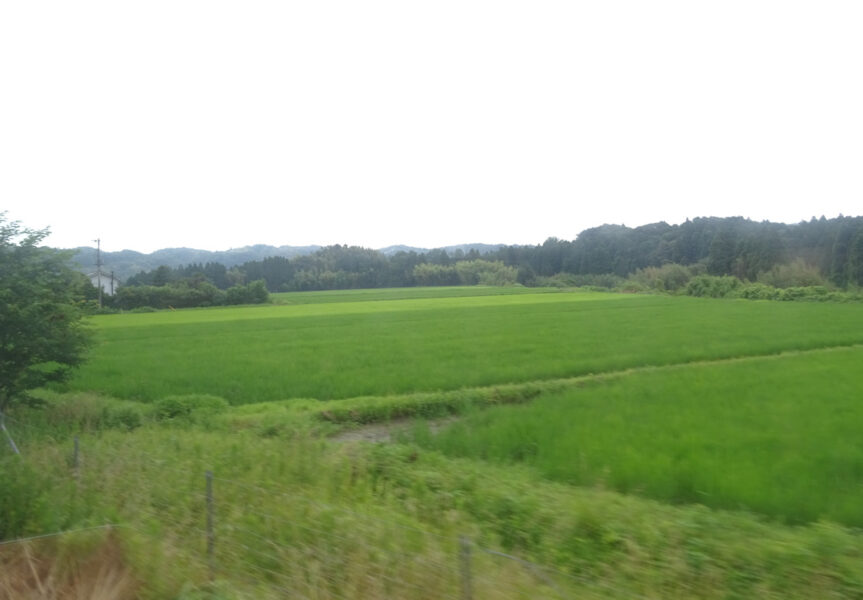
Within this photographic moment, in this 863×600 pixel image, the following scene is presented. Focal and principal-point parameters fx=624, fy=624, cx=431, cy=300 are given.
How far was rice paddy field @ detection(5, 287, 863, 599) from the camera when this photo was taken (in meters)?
4.02

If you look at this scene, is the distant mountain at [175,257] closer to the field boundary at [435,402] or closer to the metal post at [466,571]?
the field boundary at [435,402]

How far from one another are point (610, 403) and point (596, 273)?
85.8 m

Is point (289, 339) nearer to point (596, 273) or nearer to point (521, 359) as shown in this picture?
point (521, 359)

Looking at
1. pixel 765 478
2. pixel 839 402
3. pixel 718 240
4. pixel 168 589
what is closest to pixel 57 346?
pixel 168 589

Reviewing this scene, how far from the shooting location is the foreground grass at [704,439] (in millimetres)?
5930

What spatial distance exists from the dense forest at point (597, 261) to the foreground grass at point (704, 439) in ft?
144

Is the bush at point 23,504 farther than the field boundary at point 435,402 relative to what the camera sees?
No

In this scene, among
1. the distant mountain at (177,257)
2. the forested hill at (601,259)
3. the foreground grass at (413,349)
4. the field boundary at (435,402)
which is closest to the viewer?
the field boundary at (435,402)

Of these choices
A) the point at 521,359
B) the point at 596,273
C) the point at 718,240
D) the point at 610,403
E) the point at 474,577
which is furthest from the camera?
the point at 596,273

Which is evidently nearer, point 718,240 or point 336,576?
point 336,576

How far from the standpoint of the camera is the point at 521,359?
16375mm

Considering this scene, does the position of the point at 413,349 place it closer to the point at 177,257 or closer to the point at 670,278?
the point at 670,278

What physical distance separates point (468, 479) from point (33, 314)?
784 cm

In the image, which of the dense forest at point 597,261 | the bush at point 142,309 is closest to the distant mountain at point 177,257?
the dense forest at point 597,261
